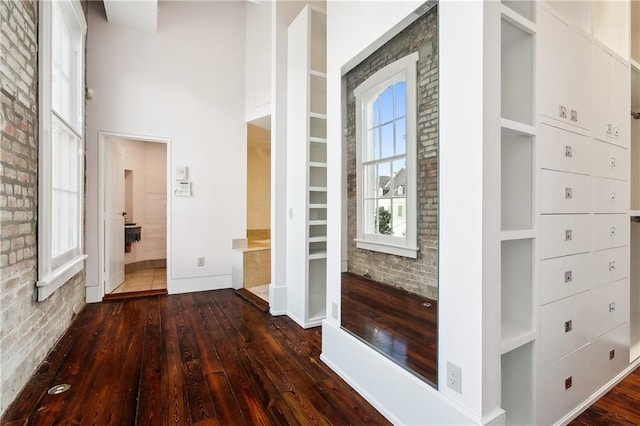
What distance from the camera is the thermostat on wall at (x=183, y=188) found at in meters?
4.36

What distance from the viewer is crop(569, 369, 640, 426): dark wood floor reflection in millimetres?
1728

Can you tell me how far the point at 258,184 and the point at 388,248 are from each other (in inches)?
186

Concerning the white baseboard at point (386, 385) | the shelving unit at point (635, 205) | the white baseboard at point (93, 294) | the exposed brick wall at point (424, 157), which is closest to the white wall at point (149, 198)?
the white baseboard at point (93, 294)

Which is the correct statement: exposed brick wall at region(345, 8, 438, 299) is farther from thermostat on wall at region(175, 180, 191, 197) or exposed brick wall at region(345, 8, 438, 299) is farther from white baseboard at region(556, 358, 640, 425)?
thermostat on wall at region(175, 180, 191, 197)

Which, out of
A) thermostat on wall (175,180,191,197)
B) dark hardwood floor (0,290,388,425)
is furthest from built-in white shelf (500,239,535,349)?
thermostat on wall (175,180,191,197)

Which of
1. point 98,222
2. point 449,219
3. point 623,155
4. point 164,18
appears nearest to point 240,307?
point 98,222

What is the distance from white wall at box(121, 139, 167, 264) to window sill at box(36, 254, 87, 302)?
Answer: 245 cm

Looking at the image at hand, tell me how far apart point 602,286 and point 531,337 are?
0.87 metres

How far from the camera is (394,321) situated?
190 cm

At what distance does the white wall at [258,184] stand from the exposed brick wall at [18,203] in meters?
3.85

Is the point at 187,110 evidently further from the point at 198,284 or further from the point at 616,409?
the point at 616,409

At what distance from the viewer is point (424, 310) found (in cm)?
166

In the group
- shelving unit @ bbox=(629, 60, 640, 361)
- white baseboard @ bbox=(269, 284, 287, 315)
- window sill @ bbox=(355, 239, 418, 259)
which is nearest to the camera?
window sill @ bbox=(355, 239, 418, 259)

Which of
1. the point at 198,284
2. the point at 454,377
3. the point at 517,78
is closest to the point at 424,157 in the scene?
the point at 517,78
